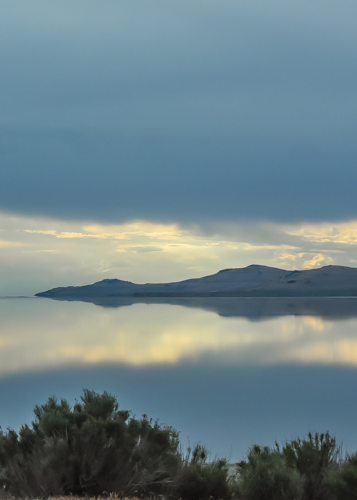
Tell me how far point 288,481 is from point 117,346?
1584 cm

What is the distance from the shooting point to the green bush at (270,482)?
14.5 ft

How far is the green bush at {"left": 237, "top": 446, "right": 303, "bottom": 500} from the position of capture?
4418 mm

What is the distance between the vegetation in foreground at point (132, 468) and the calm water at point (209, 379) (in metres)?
2.26

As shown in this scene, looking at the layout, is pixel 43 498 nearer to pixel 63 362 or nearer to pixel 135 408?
pixel 135 408

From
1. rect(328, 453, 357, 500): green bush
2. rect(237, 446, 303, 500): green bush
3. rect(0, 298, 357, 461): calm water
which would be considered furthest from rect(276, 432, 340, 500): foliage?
rect(0, 298, 357, 461): calm water

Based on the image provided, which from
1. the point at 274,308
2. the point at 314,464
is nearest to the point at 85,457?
the point at 314,464

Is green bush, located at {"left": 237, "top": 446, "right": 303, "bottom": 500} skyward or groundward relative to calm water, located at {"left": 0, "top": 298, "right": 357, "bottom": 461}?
skyward

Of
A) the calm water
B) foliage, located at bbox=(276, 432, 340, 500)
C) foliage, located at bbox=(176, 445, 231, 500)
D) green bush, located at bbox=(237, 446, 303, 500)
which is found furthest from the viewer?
the calm water

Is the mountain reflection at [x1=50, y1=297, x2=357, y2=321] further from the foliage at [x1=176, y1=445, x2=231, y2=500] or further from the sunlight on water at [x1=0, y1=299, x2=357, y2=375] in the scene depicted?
the foliage at [x1=176, y1=445, x2=231, y2=500]

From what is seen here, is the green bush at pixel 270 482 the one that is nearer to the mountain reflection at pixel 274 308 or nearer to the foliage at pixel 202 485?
the foliage at pixel 202 485

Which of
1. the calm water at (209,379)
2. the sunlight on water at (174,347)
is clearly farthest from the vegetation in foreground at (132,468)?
the sunlight on water at (174,347)

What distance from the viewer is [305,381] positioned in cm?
1293

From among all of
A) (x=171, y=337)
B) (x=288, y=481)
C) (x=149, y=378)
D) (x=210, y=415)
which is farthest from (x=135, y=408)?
(x=171, y=337)

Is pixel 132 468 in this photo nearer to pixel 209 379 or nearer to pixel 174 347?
pixel 209 379
